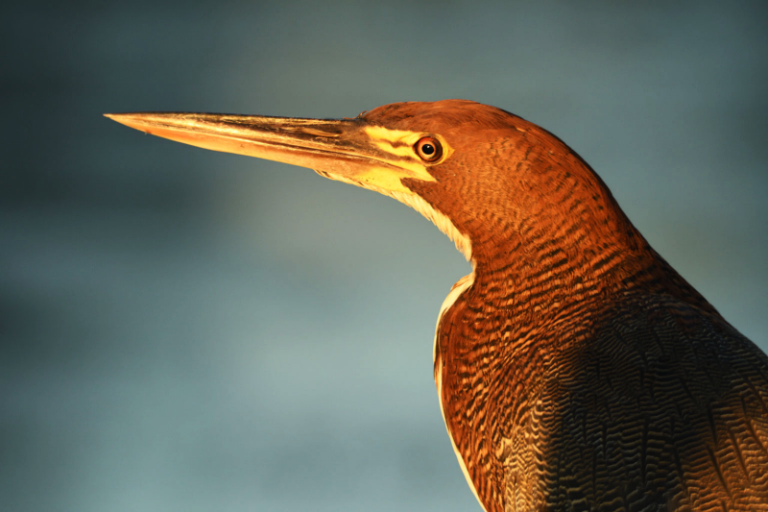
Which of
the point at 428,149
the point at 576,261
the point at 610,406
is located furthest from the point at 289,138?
Answer: the point at 610,406

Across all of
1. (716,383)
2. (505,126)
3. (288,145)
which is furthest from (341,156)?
(716,383)

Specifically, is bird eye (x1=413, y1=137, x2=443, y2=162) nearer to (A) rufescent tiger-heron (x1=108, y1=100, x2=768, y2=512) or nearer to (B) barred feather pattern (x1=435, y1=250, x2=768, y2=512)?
(A) rufescent tiger-heron (x1=108, y1=100, x2=768, y2=512)

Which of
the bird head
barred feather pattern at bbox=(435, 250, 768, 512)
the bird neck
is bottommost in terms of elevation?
barred feather pattern at bbox=(435, 250, 768, 512)

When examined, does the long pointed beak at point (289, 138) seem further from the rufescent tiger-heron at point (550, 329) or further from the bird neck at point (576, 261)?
the bird neck at point (576, 261)

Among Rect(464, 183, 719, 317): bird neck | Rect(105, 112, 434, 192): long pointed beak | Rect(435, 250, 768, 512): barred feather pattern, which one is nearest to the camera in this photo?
Rect(435, 250, 768, 512): barred feather pattern

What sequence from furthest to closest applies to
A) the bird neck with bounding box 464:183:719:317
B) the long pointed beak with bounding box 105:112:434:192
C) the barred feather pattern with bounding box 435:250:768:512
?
1. the long pointed beak with bounding box 105:112:434:192
2. the bird neck with bounding box 464:183:719:317
3. the barred feather pattern with bounding box 435:250:768:512

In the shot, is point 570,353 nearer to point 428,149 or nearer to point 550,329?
point 550,329

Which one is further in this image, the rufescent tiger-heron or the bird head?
the bird head

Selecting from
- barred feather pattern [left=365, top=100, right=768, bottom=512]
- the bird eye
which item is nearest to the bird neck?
barred feather pattern [left=365, top=100, right=768, bottom=512]
